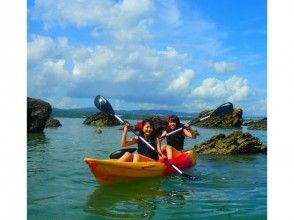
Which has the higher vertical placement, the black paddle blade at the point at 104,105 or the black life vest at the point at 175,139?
the black paddle blade at the point at 104,105

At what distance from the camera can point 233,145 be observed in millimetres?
11633

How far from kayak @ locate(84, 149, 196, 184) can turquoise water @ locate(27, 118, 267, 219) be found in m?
0.12

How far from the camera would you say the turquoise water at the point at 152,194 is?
18.5 feet

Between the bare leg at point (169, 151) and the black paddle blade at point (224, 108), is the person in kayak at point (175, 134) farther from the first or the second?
the black paddle blade at point (224, 108)

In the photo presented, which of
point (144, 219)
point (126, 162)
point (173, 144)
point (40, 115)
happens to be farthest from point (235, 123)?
point (144, 219)

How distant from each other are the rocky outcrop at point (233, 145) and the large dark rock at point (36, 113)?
889 cm

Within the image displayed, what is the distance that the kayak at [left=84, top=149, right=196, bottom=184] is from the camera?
6902mm

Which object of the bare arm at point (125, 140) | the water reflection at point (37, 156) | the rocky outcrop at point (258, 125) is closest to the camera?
the bare arm at point (125, 140)

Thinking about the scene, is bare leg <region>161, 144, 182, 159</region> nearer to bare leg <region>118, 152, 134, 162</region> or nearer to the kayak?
the kayak

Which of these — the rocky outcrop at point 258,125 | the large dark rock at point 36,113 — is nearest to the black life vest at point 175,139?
the large dark rock at point 36,113

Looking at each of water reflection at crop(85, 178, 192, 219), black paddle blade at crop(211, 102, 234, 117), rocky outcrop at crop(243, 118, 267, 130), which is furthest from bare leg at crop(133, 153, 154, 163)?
rocky outcrop at crop(243, 118, 267, 130)

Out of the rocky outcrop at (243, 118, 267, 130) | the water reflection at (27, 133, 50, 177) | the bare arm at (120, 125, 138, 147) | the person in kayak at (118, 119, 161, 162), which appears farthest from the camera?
the rocky outcrop at (243, 118, 267, 130)
